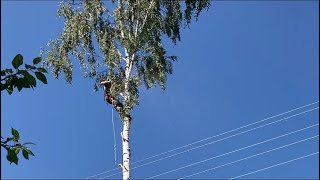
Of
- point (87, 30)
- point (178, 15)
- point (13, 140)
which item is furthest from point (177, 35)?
point (13, 140)

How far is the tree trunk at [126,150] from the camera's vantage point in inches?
402

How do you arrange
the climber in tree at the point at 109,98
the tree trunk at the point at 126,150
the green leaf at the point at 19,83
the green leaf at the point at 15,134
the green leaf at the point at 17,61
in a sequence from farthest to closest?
1. the climber in tree at the point at 109,98
2. the tree trunk at the point at 126,150
3. the green leaf at the point at 15,134
4. the green leaf at the point at 19,83
5. the green leaf at the point at 17,61

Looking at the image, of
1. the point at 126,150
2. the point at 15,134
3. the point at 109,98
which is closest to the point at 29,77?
the point at 15,134

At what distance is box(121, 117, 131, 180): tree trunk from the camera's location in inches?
402

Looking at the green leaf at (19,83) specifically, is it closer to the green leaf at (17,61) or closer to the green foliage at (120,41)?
the green leaf at (17,61)

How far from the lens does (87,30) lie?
1181 centimetres

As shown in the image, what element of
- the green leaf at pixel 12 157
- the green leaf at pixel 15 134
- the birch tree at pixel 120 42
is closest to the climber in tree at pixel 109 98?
the birch tree at pixel 120 42

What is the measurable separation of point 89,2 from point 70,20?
56 centimetres

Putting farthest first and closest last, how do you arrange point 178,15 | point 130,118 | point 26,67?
1. point 178,15
2. point 130,118
3. point 26,67

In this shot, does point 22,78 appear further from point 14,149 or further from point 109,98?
point 109,98

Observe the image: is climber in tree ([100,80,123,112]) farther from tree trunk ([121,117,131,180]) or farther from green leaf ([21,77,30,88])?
green leaf ([21,77,30,88])

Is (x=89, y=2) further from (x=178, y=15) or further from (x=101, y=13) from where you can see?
(x=178, y=15)

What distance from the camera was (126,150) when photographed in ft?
34.4

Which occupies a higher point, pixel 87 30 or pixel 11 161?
pixel 87 30
